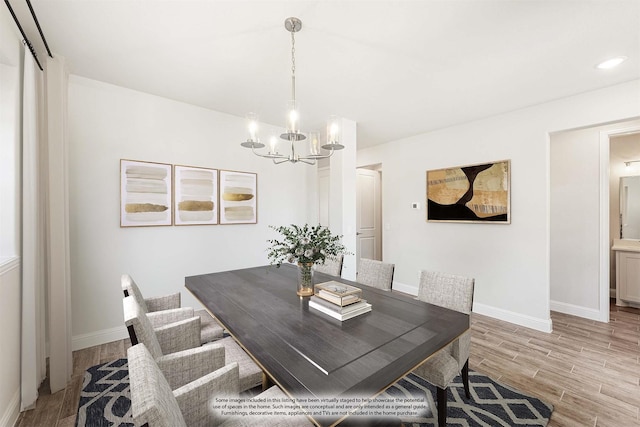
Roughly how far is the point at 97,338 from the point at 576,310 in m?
5.71

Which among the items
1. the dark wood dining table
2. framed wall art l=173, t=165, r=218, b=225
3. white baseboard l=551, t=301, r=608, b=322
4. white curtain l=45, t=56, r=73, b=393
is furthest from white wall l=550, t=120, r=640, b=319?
white curtain l=45, t=56, r=73, b=393

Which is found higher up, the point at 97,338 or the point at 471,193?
the point at 471,193

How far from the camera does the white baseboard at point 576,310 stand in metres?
3.31

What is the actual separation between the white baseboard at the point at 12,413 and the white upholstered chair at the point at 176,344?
1064 mm

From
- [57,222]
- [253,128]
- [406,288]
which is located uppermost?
[253,128]

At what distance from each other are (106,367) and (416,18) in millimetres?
3691

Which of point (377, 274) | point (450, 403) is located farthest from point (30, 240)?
point (450, 403)

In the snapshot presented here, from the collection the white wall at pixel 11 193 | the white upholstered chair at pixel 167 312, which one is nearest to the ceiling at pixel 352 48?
the white wall at pixel 11 193

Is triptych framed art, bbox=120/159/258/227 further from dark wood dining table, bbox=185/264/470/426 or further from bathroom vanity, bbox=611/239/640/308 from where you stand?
bathroom vanity, bbox=611/239/640/308

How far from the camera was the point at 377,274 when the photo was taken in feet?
7.75

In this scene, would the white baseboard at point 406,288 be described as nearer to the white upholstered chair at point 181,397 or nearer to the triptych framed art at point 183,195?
the triptych framed art at point 183,195

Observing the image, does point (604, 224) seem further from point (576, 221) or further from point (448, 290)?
point (448, 290)

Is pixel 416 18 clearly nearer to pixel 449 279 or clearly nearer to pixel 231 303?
pixel 449 279

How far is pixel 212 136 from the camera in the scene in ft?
11.1
